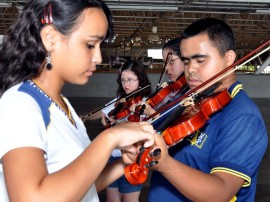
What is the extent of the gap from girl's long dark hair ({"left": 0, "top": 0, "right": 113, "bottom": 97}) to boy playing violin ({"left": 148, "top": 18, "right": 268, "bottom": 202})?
40cm

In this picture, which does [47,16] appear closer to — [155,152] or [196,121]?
[155,152]

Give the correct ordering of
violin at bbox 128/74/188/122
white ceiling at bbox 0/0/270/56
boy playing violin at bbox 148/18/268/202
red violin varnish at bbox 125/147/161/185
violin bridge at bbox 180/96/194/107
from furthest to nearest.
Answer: white ceiling at bbox 0/0/270/56 < violin at bbox 128/74/188/122 < violin bridge at bbox 180/96/194/107 < boy playing violin at bbox 148/18/268/202 < red violin varnish at bbox 125/147/161/185

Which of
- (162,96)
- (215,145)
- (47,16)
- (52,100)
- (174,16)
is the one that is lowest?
(174,16)

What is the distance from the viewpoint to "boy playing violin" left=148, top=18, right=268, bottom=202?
117 cm

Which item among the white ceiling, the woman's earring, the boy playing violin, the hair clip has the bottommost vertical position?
the white ceiling

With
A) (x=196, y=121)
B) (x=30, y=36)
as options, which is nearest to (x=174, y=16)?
(x=196, y=121)

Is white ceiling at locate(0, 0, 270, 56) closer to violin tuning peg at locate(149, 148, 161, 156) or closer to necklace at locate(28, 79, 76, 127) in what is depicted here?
necklace at locate(28, 79, 76, 127)

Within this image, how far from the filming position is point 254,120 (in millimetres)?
1291

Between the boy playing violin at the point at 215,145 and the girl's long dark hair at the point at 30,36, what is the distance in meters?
0.40

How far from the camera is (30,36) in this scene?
3.57 feet

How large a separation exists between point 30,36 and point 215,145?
0.69 meters

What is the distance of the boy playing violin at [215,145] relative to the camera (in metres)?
1.17

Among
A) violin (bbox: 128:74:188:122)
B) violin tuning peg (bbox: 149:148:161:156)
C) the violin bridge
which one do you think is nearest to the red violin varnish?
violin tuning peg (bbox: 149:148:161:156)

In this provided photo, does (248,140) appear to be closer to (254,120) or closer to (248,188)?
(254,120)
